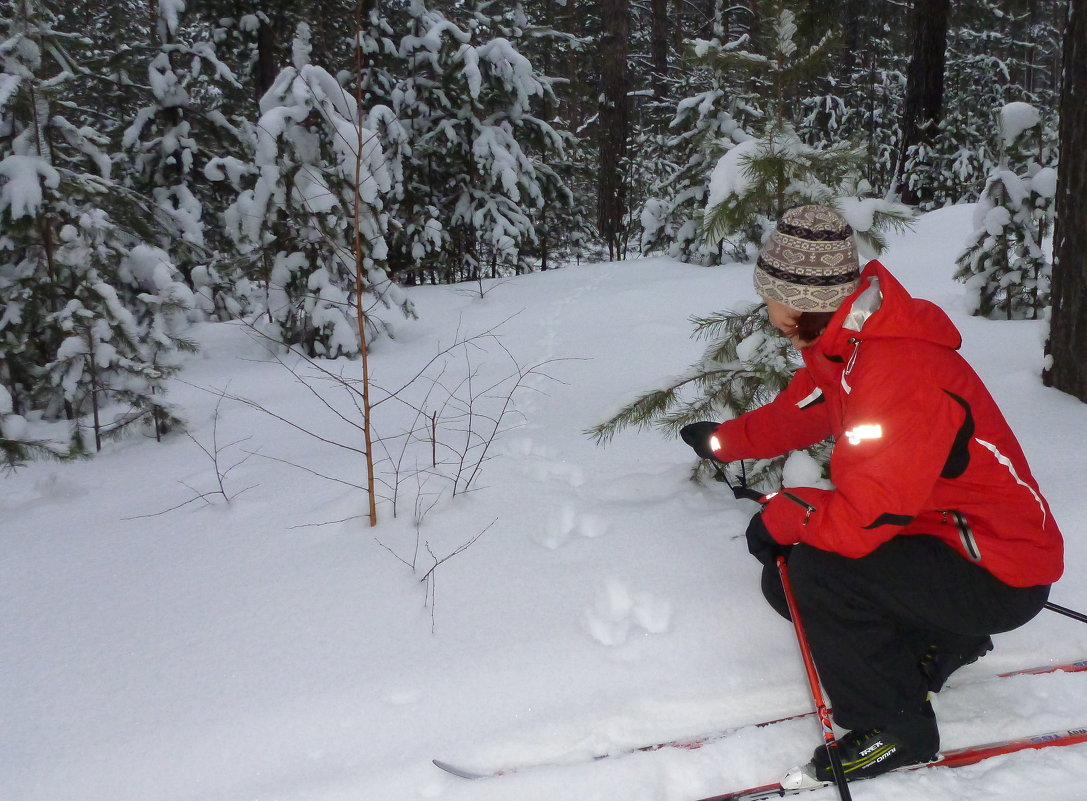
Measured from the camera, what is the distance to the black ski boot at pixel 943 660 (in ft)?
7.25

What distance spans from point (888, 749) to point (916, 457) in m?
0.92

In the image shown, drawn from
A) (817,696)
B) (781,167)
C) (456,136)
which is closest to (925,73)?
(456,136)

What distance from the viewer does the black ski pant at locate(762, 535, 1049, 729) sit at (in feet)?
6.45

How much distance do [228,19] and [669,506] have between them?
32.6 ft

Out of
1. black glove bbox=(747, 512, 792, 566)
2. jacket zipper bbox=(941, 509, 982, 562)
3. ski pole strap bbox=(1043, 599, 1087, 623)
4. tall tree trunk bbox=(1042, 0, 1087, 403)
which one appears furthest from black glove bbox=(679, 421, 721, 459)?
tall tree trunk bbox=(1042, 0, 1087, 403)

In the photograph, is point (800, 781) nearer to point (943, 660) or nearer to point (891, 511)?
point (943, 660)

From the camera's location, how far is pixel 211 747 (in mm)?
2070

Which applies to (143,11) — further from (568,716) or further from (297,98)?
(568,716)

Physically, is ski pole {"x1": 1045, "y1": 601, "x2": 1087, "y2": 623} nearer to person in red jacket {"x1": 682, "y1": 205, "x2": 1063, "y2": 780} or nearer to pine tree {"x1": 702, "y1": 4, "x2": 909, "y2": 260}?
person in red jacket {"x1": 682, "y1": 205, "x2": 1063, "y2": 780}

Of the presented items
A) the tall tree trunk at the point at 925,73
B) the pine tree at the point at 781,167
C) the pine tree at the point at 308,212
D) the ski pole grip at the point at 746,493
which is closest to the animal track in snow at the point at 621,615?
the ski pole grip at the point at 746,493

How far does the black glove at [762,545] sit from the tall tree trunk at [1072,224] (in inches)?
117

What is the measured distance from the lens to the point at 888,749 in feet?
6.60

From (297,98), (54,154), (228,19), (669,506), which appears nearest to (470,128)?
(228,19)

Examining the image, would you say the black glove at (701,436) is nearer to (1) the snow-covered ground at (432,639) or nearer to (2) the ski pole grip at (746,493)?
(2) the ski pole grip at (746,493)
